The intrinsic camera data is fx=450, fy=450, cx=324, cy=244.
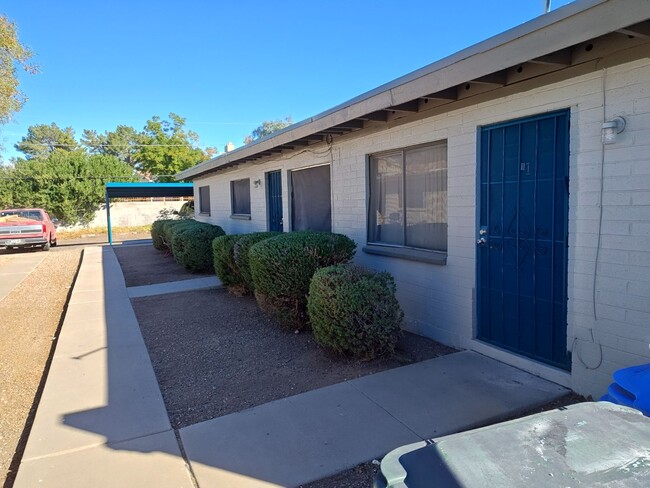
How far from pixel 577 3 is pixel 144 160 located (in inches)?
1940

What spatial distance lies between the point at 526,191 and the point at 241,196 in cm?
986

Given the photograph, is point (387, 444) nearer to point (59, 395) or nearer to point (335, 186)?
point (59, 395)

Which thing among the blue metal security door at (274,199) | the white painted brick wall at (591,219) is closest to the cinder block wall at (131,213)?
the blue metal security door at (274,199)

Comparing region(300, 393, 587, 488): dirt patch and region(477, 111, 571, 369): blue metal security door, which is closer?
region(300, 393, 587, 488): dirt patch

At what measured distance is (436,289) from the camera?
553 centimetres

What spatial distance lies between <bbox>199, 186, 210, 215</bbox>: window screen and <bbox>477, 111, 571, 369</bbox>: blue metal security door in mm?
13836

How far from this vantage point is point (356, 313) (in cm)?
455

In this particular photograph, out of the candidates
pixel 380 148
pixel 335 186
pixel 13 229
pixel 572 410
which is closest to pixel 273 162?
pixel 335 186

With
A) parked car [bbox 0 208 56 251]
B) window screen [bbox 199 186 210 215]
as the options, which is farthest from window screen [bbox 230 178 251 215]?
parked car [bbox 0 208 56 251]

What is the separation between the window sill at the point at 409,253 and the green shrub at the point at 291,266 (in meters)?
0.57

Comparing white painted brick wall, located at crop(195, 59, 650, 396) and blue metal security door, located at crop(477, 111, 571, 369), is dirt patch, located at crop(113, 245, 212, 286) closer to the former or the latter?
white painted brick wall, located at crop(195, 59, 650, 396)

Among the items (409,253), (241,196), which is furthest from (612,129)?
(241,196)

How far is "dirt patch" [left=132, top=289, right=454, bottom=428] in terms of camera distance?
4.15 m

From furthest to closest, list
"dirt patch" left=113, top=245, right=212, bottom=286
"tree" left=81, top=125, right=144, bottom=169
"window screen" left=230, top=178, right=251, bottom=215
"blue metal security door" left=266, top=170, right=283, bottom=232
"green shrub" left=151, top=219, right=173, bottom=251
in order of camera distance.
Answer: "tree" left=81, top=125, right=144, bottom=169, "green shrub" left=151, top=219, right=173, bottom=251, "window screen" left=230, top=178, right=251, bottom=215, "dirt patch" left=113, top=245, right=212, bottom=286, "blue metal security door" left=266, top=170, right=283, bottom=232
